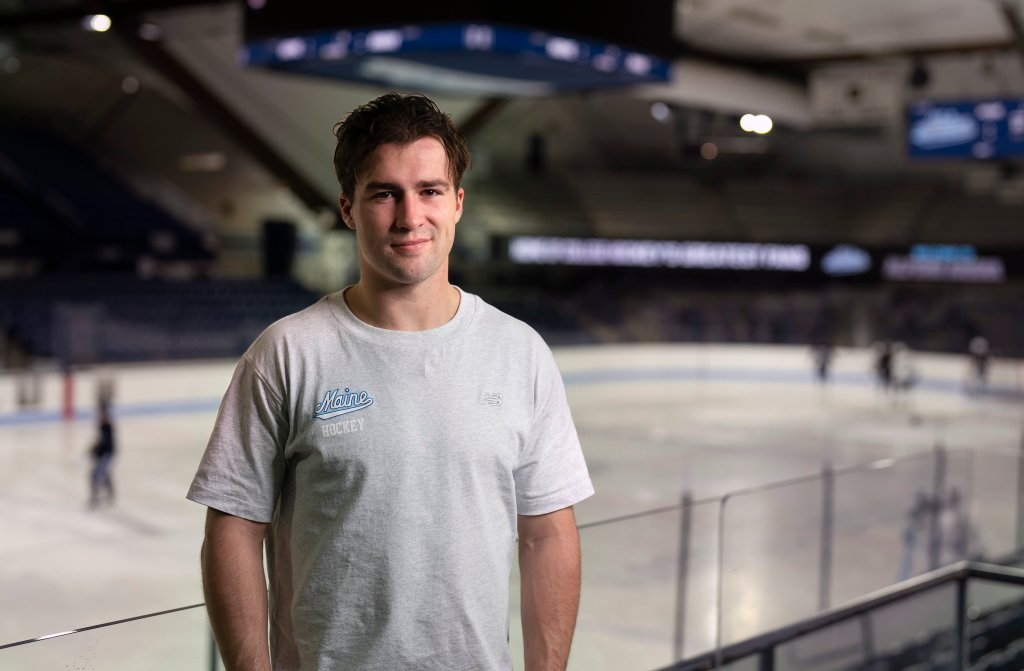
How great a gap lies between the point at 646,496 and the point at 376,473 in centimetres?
760

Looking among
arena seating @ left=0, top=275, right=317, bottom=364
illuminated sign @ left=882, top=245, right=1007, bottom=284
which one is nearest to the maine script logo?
arena seating @ left=0, top=275, right=317, bottom=364

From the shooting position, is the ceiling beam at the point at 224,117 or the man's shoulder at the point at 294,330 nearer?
the man's shoulder at the point at 294,330

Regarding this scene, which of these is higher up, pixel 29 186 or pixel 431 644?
pixel 29 186

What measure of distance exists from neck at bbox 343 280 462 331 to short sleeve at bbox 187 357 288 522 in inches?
6.5

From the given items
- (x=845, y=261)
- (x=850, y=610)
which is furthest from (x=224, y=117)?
(x=850, y=610)

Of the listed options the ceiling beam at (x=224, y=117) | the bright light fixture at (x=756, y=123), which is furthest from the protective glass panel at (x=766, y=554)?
the ceiling beam at (x=224, y=117)

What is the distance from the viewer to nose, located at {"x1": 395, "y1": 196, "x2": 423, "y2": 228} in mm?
1519

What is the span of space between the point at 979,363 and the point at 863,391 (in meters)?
1.77

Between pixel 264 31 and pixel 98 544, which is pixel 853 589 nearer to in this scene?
pixel 98 544

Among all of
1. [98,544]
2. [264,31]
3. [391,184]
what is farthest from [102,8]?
[391,184]

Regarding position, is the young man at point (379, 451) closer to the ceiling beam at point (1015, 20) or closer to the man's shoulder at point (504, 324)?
the man's shoulder at point (504, 324)

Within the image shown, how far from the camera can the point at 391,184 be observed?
153 centimetres

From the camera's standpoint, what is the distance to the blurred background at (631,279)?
4.32 metres

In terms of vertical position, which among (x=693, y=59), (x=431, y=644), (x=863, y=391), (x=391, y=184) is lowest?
(x=863, y=391)
